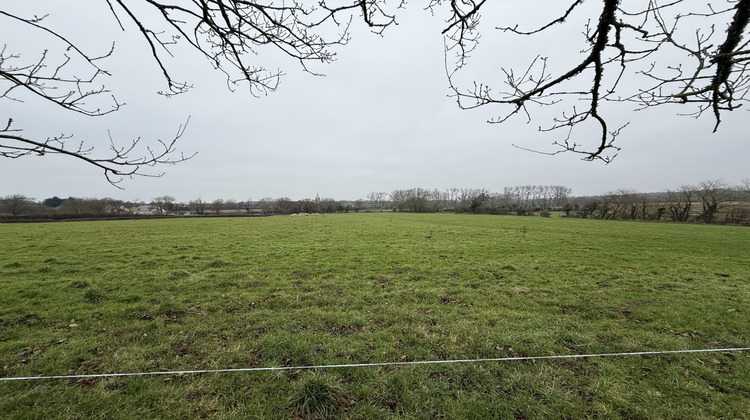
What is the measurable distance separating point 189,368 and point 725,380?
270 inches

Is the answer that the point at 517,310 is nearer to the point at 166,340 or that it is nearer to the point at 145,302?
the point at 166,340

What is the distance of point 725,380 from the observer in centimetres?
345

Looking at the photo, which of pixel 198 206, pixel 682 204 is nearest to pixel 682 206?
pixel 682 204

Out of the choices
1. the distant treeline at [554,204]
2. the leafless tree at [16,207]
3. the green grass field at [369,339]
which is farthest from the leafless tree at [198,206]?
the green grass field at [369,339]

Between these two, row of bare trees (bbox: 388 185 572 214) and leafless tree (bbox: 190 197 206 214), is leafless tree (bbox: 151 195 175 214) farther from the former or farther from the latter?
row of bare trees (bbox: 388 185 572 214)

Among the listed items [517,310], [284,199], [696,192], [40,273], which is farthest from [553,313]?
[284,199]

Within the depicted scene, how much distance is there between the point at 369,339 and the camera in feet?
14.9

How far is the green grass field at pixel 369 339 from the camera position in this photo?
9.90 ft

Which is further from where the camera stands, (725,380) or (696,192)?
(696,192)

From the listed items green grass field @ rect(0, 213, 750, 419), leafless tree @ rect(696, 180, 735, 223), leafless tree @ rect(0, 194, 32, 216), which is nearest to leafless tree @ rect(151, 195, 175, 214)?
leafless tree @ rect(0, 194, 32, 216)

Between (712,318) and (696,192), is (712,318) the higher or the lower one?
the lower one

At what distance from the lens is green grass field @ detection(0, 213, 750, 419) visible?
119 inches

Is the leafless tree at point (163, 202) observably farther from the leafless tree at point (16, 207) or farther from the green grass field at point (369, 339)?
the green grass field at point (369, 339)

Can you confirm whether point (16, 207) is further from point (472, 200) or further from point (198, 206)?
point (472, 200)
